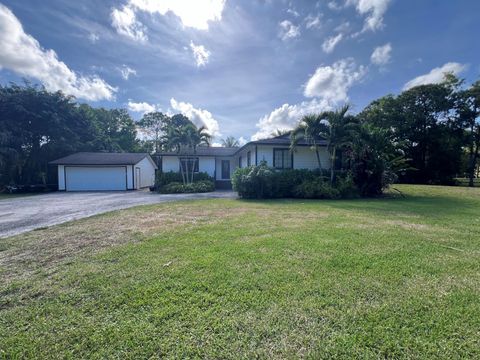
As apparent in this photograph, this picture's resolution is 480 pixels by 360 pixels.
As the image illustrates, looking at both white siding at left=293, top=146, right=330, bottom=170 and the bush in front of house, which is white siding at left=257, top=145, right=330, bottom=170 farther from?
the bush in front of house

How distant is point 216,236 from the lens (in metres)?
5.05

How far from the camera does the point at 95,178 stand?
19.5 m

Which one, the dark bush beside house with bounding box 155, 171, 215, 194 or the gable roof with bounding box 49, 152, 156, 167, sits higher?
the gable roof with bounding box 49, 152, 156, 167

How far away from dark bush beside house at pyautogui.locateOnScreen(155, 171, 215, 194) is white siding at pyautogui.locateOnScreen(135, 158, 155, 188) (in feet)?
16.3

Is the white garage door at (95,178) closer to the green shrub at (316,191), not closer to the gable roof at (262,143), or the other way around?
the gable roof at (262,143)

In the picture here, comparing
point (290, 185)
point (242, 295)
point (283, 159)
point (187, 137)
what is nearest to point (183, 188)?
point (187, 137)

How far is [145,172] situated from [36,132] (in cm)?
1056

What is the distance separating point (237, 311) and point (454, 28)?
→ 1462cm

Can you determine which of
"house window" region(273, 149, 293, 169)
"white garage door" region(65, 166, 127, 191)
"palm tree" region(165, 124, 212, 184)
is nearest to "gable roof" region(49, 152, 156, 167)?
"white garage door" region(65, 166, 127, 191)

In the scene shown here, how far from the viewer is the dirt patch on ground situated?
3.64 metres

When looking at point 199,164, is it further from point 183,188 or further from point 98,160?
point 98,160

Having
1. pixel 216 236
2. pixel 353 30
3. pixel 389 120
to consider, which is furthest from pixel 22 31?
pixel 389 120

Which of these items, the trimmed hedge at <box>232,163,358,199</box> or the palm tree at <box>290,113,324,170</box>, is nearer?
the trimmed hedge at <box>232,163,358,199</box>

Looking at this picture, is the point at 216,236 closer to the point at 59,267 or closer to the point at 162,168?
the point at 59,267
